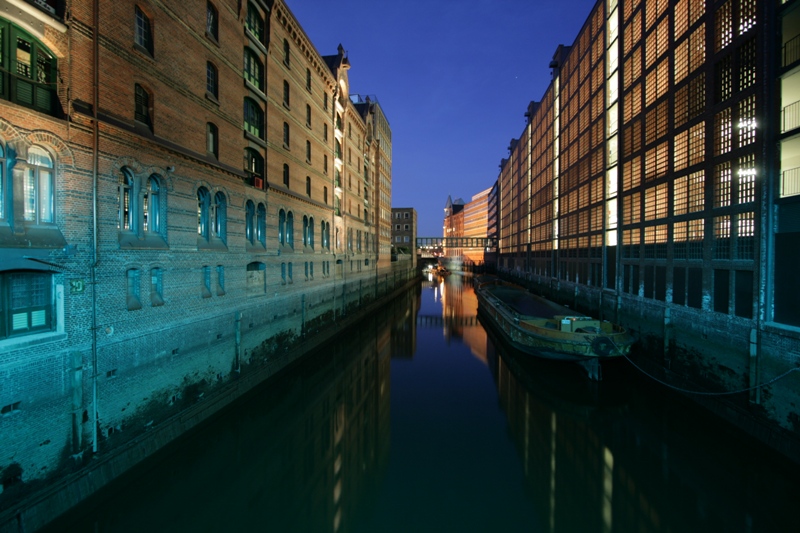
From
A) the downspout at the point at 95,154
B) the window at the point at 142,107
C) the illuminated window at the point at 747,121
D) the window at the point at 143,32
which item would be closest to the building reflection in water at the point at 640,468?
the illuminated window at the point at 747,121

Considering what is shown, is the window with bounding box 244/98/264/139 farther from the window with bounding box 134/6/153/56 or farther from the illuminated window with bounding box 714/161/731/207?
the illuminated window with bounding box 714/161/731/207

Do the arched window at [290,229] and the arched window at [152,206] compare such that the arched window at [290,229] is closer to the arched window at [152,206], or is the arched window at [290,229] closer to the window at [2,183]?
the arched window at [152,206]

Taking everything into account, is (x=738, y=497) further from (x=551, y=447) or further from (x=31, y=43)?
(x=31, y=43)

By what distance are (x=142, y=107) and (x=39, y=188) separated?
13.1 feet

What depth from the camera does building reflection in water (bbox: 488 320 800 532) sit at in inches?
336

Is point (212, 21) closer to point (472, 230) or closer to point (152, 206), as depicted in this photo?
point (152, 206)

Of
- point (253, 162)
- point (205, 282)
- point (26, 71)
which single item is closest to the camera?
point (26, 71)

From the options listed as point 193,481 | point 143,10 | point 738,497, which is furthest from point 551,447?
point 143,10

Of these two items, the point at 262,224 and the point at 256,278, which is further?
the point at 262,224

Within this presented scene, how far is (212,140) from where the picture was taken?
1375 centimetres

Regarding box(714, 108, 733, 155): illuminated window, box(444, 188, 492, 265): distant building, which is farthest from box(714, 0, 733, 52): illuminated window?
box(444, 188, 492, 265): distant building

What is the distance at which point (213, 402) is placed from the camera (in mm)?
12656

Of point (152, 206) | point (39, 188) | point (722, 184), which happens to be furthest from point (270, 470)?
point (722, 184)

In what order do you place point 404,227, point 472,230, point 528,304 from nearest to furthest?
point 528,304, point 404,227, point 472,230
